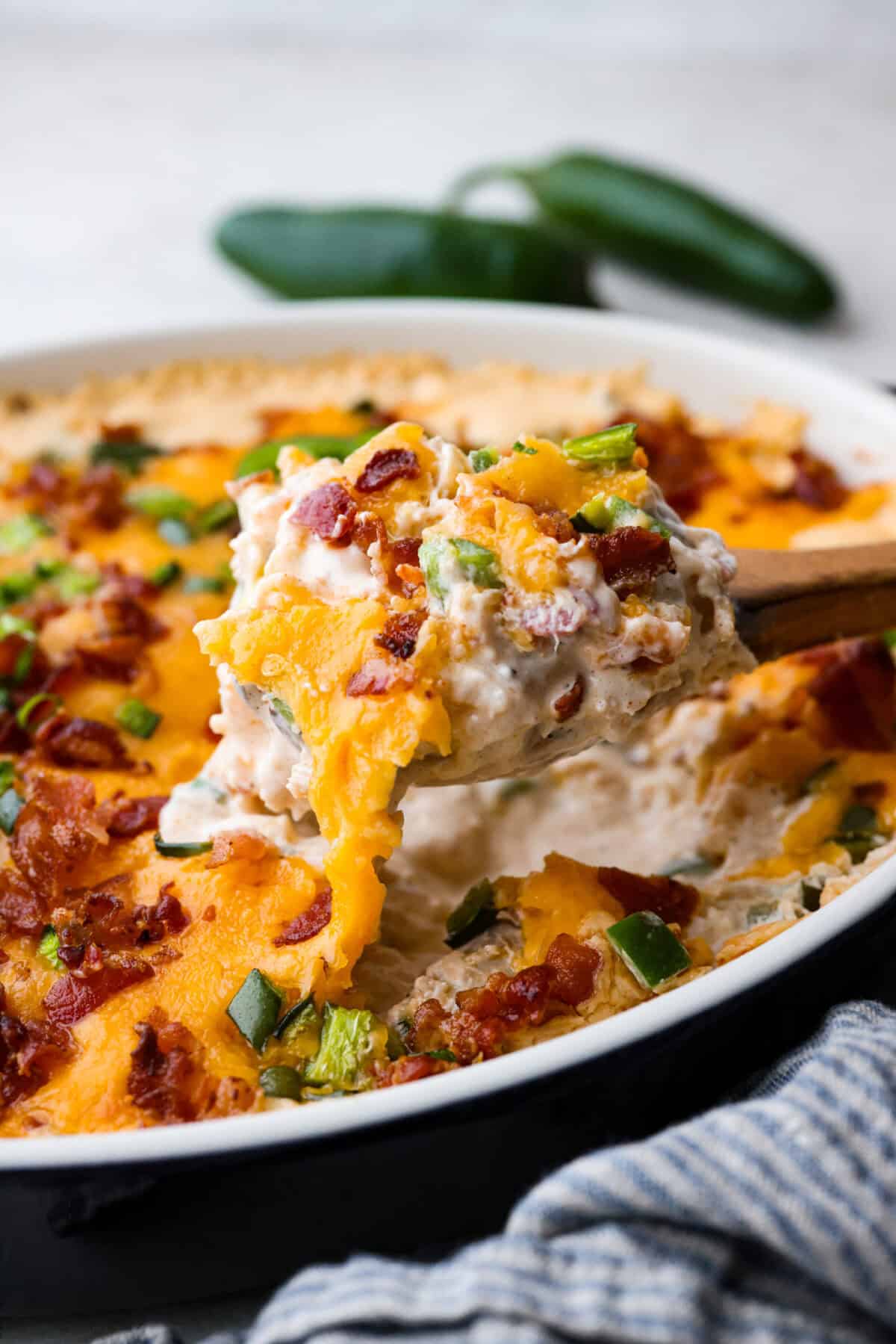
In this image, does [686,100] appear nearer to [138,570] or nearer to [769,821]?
[138,570]

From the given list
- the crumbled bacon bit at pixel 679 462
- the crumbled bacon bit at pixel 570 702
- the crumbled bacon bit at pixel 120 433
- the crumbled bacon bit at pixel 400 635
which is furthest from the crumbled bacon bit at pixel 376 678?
the crumbled bacon bit at pixel 120 433

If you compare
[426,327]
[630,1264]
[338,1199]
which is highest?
[426,327]

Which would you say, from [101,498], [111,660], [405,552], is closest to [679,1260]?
[405,552]

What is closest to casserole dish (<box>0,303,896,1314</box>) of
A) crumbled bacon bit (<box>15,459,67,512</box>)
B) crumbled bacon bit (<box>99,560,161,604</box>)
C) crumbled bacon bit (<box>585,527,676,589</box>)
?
crumbled bacon bit (<box>585,527,676,589</box>)

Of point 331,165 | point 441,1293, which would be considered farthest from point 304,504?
point 331,165

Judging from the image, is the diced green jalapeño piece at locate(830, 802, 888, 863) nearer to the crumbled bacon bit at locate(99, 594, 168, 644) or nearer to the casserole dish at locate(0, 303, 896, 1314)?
the casserole dish at locate(0, 303, 896, 1314)

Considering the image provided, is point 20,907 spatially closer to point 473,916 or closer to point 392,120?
point 473,916
